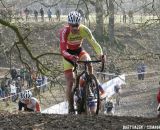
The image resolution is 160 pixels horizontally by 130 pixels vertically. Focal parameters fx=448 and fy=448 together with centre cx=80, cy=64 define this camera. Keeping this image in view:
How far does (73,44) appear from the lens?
9.03 meters

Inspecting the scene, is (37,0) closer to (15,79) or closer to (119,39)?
(15,79)

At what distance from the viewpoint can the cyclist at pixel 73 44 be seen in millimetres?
8555

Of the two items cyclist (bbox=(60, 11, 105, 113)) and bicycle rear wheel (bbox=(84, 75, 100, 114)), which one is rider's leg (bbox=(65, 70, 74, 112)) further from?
bicycle rear wheel (bbox=(84, 75, 100, 114))

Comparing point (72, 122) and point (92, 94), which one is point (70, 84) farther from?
point (72, 122)

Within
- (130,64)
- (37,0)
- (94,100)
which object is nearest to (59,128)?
(94,100)

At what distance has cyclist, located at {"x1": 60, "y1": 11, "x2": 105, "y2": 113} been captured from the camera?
8.55m

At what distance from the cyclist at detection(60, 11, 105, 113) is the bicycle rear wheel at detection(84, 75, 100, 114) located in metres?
0.24

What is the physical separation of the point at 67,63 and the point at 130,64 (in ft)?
73.8

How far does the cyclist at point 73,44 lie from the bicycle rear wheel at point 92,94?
0.24m

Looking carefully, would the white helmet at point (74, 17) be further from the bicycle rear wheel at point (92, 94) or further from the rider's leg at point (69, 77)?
the bicycle rear wheel at point (92, 94)

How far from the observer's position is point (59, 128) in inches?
291

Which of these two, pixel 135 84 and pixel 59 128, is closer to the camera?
pixel 59 128

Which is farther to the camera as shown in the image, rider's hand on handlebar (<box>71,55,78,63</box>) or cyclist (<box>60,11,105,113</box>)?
cyclist (<box>60,11,105,113</box>)

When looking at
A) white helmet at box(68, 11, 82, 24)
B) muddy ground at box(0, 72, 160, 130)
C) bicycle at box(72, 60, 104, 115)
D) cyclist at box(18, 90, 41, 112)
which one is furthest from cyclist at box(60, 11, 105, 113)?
cyclist at box(18, 90, 41, 112)
